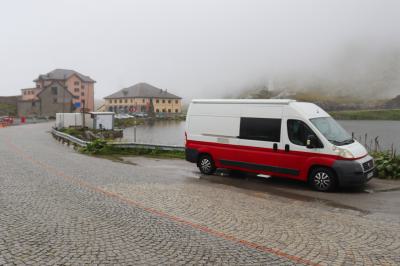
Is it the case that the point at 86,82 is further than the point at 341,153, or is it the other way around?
the point at 86,82

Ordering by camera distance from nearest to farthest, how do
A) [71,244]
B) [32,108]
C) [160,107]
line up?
[71,244], [32,108], [160,107]

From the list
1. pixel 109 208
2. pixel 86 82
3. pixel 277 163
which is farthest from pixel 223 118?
pixel 86 82

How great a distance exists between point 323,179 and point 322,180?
0.04 m

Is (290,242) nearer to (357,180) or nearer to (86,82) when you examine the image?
(357,180)

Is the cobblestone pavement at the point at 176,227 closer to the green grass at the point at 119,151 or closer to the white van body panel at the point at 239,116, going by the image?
the white van body panel at the point at 239,116

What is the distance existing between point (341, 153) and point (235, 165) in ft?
12.4

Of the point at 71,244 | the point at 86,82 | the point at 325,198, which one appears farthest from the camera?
the point at 86,82

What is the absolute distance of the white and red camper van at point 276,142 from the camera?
11180 millimetres

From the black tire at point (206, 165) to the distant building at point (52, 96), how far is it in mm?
83780

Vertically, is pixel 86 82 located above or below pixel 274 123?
above

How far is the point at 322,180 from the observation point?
37.0ft

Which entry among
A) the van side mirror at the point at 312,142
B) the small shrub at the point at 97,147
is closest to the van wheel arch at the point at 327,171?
the van side mirror at the point at 312,142

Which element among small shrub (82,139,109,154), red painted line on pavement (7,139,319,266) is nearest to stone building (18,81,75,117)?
small shrub (82,139,109,154)

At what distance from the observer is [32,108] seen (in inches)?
4016
